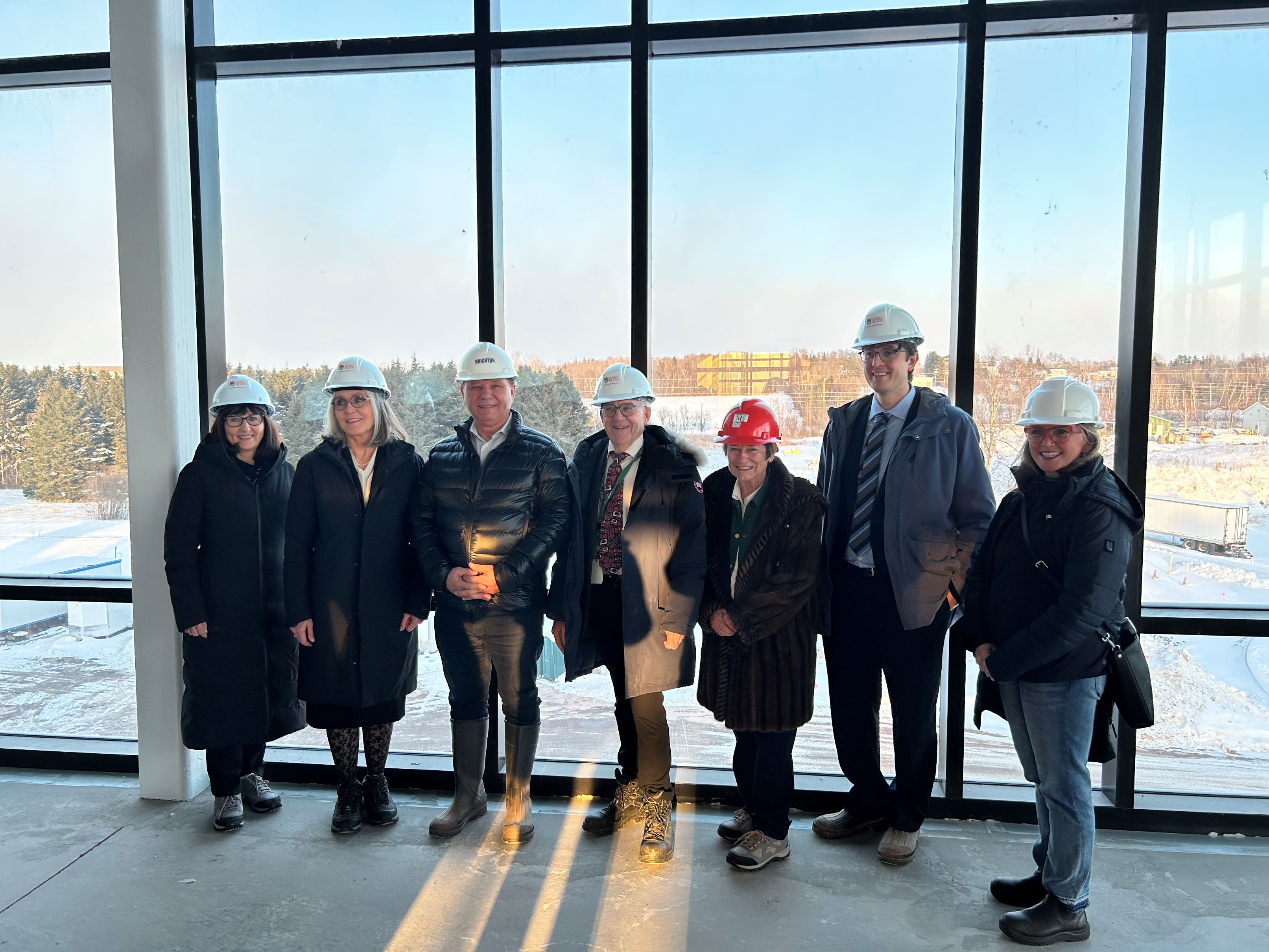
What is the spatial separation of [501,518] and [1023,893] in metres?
2.09

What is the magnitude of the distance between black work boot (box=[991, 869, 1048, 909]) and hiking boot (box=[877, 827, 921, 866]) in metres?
0.30

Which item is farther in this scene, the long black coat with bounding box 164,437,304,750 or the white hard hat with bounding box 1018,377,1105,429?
the long black coat with bounding box 164,437,304,750

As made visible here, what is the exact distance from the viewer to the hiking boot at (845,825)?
2842 mm

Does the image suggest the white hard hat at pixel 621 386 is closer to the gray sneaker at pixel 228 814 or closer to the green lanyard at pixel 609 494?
the green lanyard at pixel 609 494

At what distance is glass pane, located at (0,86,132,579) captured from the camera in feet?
11.2

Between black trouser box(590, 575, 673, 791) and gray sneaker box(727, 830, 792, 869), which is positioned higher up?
black trouser box(590, 575, 673, 791)

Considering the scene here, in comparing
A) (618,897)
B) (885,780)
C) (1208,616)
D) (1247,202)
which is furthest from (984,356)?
(618,897)

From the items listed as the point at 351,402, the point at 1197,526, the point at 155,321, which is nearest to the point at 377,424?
the point at 351,402

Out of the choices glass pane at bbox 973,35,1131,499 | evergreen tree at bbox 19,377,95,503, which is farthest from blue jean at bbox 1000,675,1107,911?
evergreen tree at bbox 19,377,95,503

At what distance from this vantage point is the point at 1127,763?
9.75 feet

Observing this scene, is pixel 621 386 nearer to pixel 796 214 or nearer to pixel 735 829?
pixel 796 214

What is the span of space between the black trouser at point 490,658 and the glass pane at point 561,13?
2339mm

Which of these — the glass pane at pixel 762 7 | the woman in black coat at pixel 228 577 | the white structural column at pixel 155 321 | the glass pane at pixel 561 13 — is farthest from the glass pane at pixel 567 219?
the white structural column at pixel 155 321

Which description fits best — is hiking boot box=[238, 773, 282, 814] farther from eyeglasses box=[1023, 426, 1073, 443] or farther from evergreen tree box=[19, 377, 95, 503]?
eyeglasses box=[1023, 426, 1073, 443]
